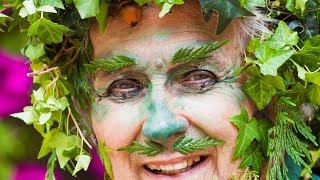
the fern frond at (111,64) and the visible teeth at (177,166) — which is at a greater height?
the fern frond at (111,64)

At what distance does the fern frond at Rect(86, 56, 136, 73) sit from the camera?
2.98 meters

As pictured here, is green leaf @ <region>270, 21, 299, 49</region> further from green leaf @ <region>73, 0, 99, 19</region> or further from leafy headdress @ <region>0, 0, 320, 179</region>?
green leaf @ <region>73, 0, 99, 19</region>

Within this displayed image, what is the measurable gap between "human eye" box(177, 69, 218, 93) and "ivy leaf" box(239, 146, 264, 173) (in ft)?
0.87

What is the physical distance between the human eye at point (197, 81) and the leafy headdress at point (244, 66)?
13 centimetres

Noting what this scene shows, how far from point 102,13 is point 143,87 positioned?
299 millimetres

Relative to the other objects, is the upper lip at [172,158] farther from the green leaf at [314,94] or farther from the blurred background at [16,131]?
the blurred background at [16,131]

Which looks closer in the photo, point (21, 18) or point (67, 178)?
point (21, 18)

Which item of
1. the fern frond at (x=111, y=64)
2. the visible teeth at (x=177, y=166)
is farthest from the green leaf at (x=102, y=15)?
the visible teeth at (x=177, y=166)

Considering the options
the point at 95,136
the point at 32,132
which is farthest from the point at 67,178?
the point at 95,136

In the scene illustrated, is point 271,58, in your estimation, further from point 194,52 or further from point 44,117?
point 44,117

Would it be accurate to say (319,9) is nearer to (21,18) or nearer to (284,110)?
(284,110)

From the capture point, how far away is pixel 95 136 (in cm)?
334

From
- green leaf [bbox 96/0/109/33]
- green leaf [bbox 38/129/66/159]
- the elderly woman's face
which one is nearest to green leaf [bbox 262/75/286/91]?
the elderly woman's face

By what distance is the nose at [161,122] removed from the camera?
2887mm
